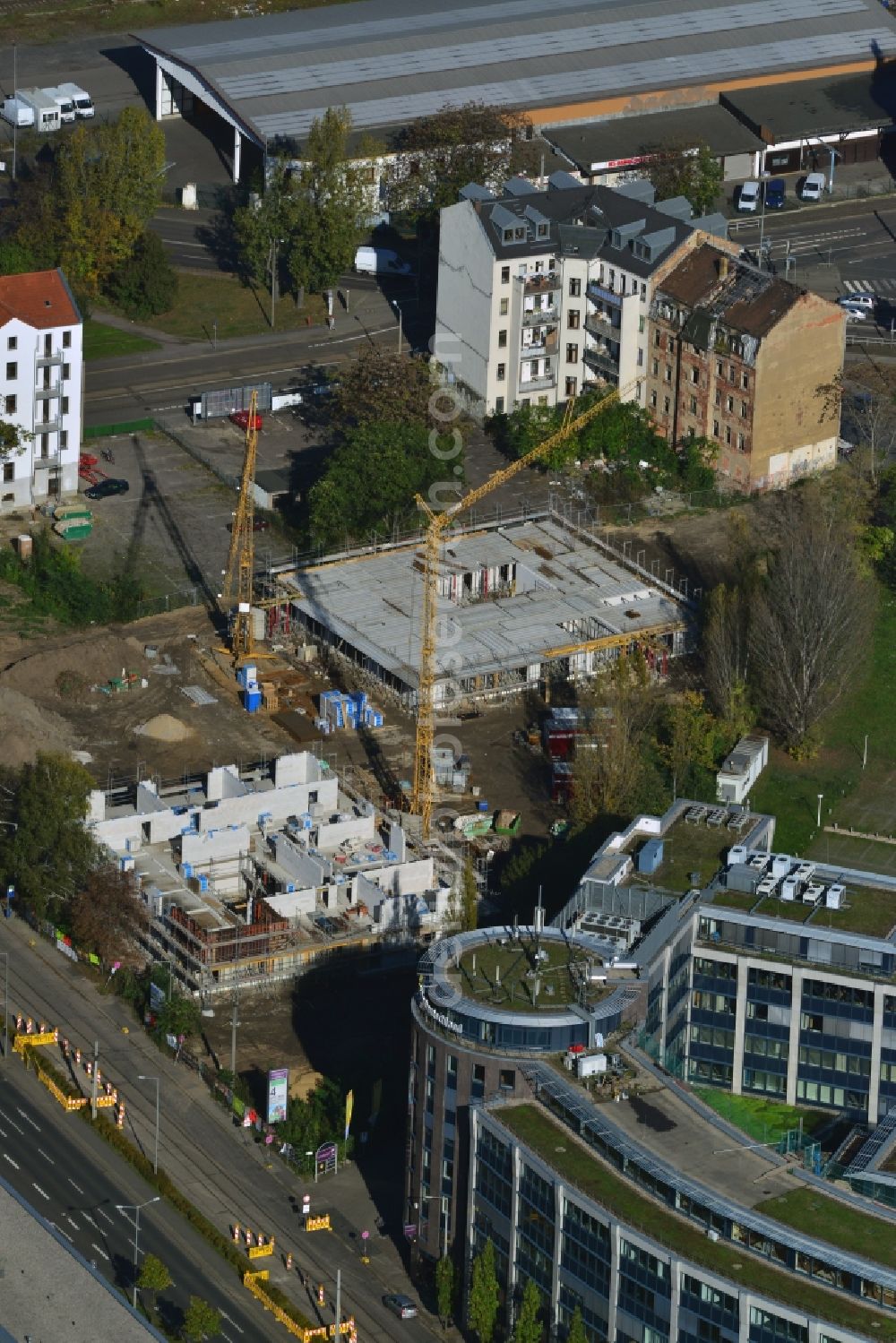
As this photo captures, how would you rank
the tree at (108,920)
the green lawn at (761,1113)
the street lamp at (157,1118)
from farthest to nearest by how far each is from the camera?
the tree at (108,920)
the green lawn at (761,1113)
the street lamp at (157,1118)

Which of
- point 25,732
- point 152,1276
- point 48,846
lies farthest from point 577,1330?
point 25,732

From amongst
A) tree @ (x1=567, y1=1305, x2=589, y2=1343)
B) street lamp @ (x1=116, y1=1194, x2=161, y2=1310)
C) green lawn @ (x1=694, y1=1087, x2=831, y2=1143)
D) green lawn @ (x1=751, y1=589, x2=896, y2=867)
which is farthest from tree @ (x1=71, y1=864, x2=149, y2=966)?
tree @ (x1=567, y1=1305, x2=589, y2=1343)

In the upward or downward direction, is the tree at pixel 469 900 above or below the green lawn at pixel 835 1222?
below

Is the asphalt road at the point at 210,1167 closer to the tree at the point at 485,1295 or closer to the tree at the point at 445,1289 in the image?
the tree at the point at 445,1289

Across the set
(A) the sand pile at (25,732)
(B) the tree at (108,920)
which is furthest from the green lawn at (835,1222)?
(A) the sand pile at (25,732)

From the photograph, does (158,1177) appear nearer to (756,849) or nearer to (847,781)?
(756,849)

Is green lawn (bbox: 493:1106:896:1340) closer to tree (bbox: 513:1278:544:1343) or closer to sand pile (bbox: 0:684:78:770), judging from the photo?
tree (bbox: 513:1278:544:1343)

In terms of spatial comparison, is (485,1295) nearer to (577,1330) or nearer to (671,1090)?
(577,1330)

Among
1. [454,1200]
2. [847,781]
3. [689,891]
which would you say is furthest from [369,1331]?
[847,781]
